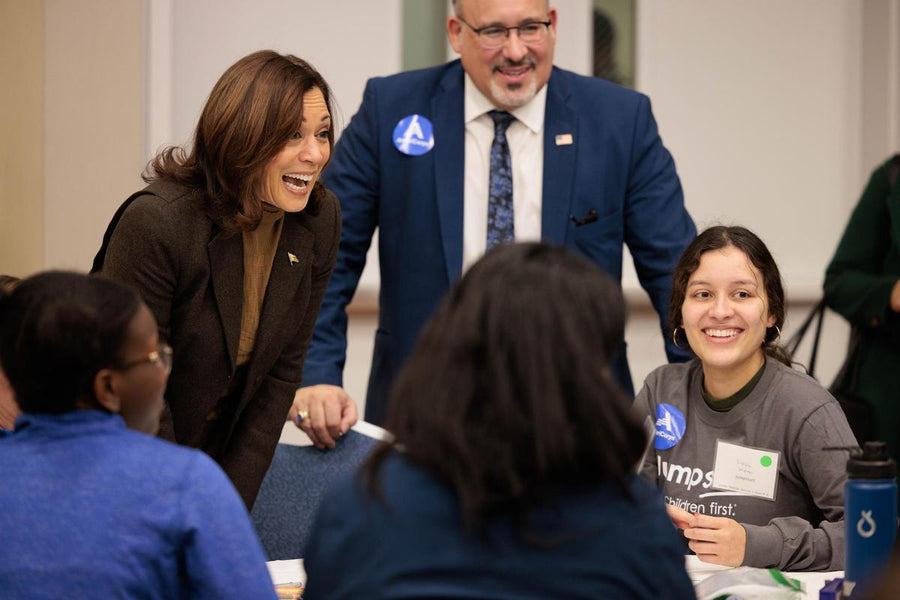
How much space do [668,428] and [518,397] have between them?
1339 mm

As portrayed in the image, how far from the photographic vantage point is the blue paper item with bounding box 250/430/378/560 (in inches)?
103

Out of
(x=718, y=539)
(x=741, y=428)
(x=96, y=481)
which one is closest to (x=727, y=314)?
(x=741, y=428)

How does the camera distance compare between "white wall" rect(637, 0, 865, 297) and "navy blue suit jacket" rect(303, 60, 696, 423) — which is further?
"white wall" rect(637, 0, 865, 297)

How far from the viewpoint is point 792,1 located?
4.95 m

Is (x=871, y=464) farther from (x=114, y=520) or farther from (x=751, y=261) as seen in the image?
(x=114, y=520)

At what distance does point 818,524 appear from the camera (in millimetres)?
2348

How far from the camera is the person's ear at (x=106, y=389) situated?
1534 millimetres

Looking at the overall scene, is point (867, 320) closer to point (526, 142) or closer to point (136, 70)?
point (526, 142)

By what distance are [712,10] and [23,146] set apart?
281 cm

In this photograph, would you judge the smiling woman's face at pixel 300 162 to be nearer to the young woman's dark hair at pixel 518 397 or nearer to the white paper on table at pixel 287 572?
the white paper on table at pixel 287 572

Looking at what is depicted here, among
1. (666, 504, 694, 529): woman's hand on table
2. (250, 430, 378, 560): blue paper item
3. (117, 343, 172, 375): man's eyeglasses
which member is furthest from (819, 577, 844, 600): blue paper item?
(250, 430, 378, 560): blue paper item

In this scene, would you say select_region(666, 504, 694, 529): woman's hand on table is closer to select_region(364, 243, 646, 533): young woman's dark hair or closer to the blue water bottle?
the blue water bottle

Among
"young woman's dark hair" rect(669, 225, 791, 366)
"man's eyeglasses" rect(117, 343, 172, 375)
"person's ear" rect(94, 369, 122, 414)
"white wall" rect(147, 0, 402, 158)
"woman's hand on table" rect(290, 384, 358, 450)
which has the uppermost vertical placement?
"white wall" rect(147, 0, 402, 158)

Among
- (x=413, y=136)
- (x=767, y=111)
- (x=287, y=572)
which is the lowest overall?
(x=287, y=572)
